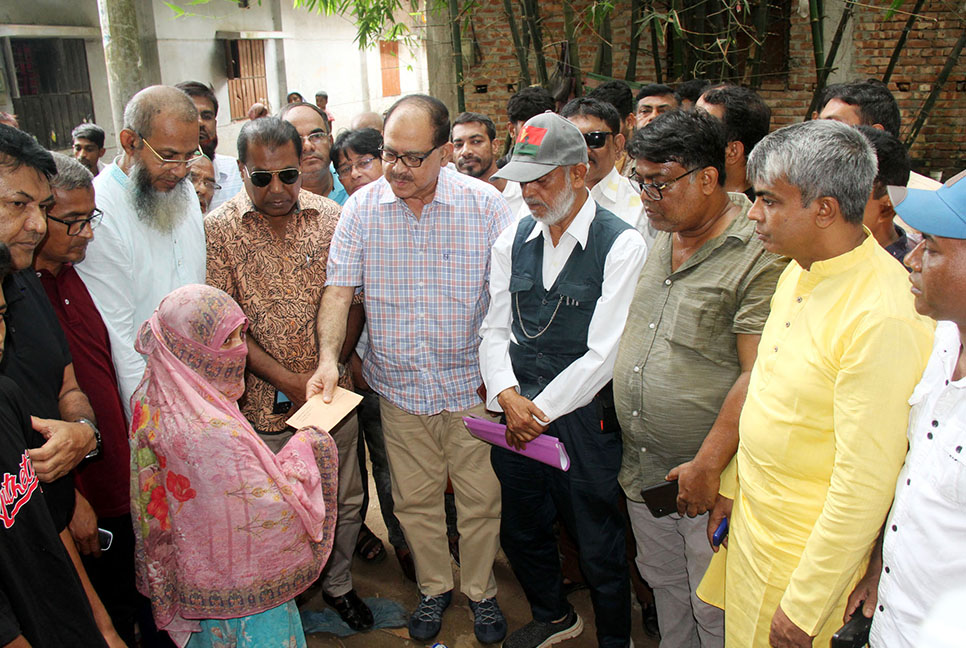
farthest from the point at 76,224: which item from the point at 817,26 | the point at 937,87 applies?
the point at 937,87

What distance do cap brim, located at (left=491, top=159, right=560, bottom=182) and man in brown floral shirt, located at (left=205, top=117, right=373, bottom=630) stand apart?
3.42ft

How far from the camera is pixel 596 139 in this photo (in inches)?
149

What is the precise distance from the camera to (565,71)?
705 cm

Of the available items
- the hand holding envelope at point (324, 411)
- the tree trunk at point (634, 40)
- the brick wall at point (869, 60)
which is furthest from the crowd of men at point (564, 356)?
the brick wall at point (869, 60)

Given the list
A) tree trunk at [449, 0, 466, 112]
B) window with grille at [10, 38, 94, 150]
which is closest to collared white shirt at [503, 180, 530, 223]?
tree trunk at [449, 0, 466, 112]

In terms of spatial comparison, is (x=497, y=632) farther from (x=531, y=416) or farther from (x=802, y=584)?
(x=802, y=584)

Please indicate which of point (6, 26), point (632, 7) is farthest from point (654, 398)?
point (6, 26)

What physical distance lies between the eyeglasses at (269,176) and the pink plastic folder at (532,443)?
134 cm

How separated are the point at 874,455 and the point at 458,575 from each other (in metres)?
2.55

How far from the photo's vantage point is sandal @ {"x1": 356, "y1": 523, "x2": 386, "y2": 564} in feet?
12.9

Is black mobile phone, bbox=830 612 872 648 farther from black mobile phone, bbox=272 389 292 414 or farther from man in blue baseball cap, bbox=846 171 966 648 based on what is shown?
black mobile phone, bbox=272 389 292 414

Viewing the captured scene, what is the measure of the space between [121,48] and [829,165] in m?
7.19

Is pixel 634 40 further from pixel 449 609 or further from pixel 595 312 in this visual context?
pixel 449 609

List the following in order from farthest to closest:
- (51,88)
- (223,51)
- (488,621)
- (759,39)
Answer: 1. (223,51)
2. (51,88)
3. (759,39)
4. (488,621)
